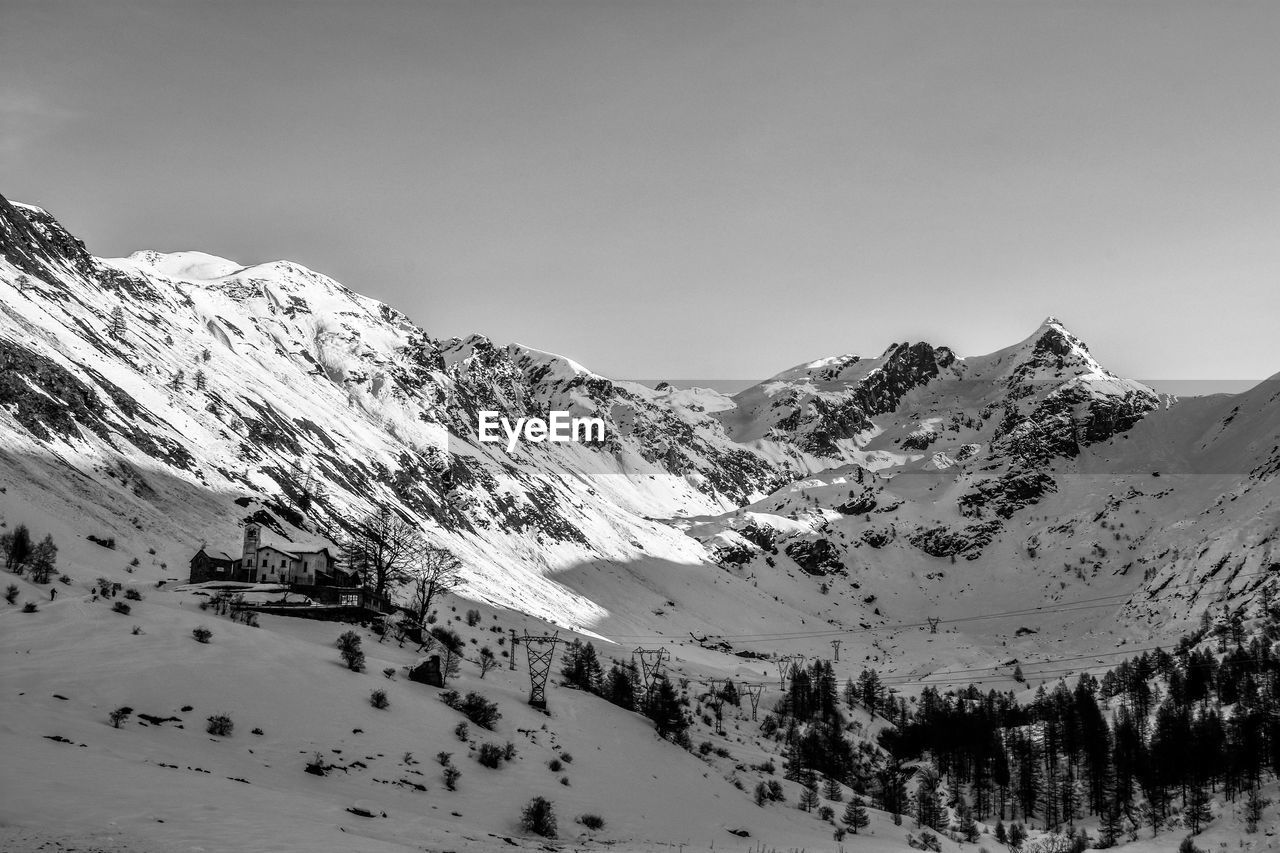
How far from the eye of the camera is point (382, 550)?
246 ft

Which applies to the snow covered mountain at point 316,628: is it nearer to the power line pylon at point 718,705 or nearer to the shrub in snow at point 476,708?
the shrub in snow at point 476,708

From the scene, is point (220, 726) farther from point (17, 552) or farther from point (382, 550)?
point (382, 550)

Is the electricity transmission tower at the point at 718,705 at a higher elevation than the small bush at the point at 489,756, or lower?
lower

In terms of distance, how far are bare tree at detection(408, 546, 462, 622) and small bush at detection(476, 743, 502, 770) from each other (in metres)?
26.9

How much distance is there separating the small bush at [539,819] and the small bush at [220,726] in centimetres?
961

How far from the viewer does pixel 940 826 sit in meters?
70.4

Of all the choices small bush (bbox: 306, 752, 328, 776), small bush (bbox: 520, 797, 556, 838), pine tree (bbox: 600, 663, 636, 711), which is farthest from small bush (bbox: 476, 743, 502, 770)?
pine tree (bbox: 600, 663, 636, 711)

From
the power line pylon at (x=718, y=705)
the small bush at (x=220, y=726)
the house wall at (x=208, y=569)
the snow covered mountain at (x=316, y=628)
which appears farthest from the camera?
the power line pylon at (x=718, y=705)

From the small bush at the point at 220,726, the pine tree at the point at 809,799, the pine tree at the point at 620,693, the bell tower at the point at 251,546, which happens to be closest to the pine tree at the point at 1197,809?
the pine tree at the point at 809,799

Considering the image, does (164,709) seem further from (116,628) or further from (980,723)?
(980,723)

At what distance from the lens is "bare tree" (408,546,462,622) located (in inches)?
2601

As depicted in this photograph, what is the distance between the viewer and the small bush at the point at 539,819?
2780 cm

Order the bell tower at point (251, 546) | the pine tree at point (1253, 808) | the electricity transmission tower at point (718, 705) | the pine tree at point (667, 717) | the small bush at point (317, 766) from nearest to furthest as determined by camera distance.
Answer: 1. the small bush at point (317, 766)
2. the pine tree at point (667, 717)
3. the bell tower at point (251, 546)
4. the electricity transmission tower at point (718, 705)
5. the pine tree at point (1253, 808)

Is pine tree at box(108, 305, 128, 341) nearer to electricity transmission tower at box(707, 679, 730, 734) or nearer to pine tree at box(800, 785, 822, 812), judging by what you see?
electricity transmission tower at box(707, 679, 730, 734)
